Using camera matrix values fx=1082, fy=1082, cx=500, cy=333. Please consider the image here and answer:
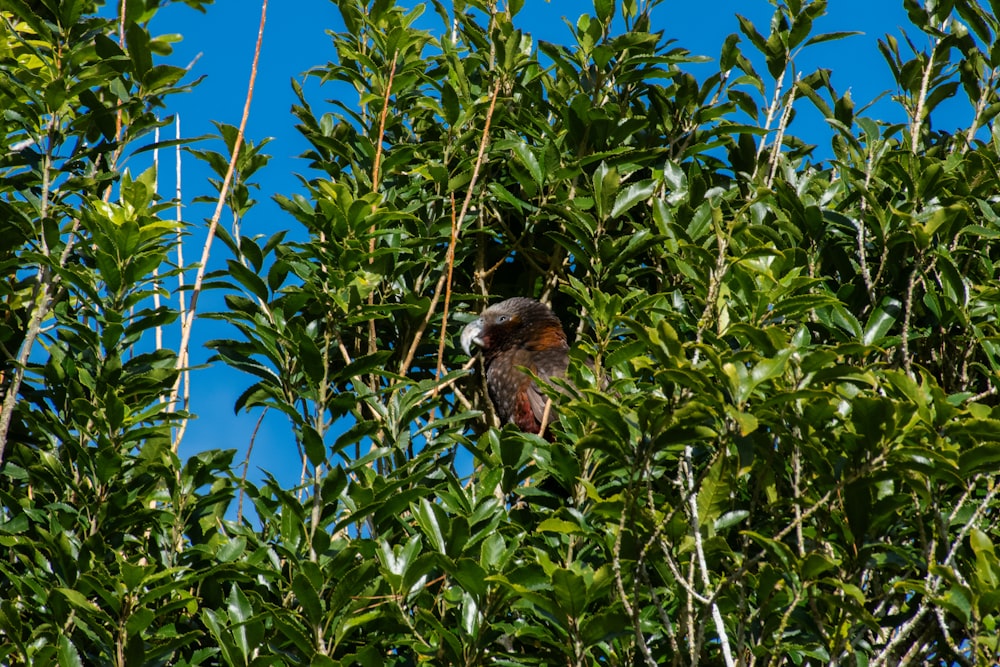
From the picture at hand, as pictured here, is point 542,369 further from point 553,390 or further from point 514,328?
point 553,390

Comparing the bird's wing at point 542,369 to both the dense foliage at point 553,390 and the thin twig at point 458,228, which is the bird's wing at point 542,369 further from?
the thin twig at point 458,228

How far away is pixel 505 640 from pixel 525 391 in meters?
1.96

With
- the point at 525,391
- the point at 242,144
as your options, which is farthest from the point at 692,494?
the point at 525,391

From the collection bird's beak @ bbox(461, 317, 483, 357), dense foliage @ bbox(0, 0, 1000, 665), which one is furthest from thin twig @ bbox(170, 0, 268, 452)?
bird's beak @ bbox(461, 317, 483, 357)

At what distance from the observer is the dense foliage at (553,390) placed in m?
2.19

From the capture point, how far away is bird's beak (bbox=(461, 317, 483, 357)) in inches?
156

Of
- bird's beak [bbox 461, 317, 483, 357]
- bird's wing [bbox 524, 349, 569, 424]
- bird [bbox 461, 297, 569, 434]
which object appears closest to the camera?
bird's beak [bbox 461, 317, 483, 357]

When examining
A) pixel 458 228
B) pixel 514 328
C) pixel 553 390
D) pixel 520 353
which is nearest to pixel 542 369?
pixel 520 353

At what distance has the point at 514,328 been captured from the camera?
4293 millimetres

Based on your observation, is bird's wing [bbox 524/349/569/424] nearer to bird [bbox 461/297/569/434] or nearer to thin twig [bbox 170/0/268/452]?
bird [bbox 461/297/569/434]

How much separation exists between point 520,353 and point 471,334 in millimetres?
441

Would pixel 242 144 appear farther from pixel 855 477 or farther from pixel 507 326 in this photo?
pixel 855 477

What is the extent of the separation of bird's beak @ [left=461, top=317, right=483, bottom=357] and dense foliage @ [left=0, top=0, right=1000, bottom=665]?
11 cm

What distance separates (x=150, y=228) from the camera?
2801mm
